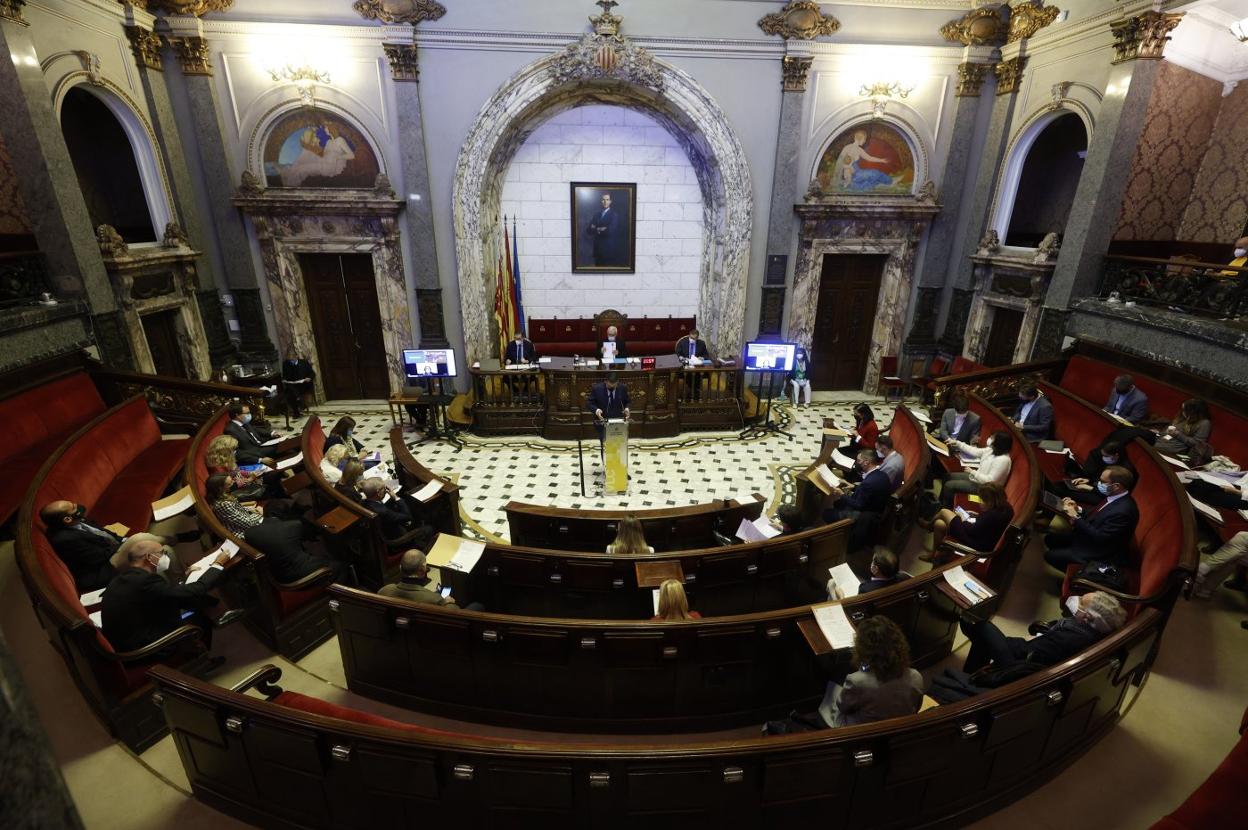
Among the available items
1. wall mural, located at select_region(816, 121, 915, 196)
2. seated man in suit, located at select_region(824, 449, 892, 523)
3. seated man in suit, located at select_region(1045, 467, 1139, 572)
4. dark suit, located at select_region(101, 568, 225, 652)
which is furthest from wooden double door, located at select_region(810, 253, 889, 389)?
dark suit, located at select_region(101, 568, 225, 652)

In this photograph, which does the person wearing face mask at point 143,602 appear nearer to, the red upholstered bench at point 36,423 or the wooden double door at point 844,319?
the red upholstered bench at point 36,423

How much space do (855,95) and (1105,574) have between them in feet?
29.1

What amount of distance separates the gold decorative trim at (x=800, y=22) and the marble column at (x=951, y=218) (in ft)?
8.60

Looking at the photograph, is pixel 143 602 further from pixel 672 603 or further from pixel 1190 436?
pixel 1190 436

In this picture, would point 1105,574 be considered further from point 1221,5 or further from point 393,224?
point 393,224

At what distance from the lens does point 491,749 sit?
2.64 m

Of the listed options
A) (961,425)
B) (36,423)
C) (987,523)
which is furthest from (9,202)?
(961,425)

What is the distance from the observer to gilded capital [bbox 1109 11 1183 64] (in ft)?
23.9

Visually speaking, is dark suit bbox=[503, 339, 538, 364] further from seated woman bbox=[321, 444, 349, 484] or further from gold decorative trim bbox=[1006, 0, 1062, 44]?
gold decorative trim bbox=[1006, 0, 1062, 44]

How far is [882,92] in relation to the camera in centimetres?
998

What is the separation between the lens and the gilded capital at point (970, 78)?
9.87 meters

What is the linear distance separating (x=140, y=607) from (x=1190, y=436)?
9644 millimetres

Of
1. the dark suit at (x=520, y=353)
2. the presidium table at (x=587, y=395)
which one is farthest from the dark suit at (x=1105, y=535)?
the dark suit at (x=520, y=353)

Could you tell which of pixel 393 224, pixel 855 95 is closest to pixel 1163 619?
pixel 855 95
